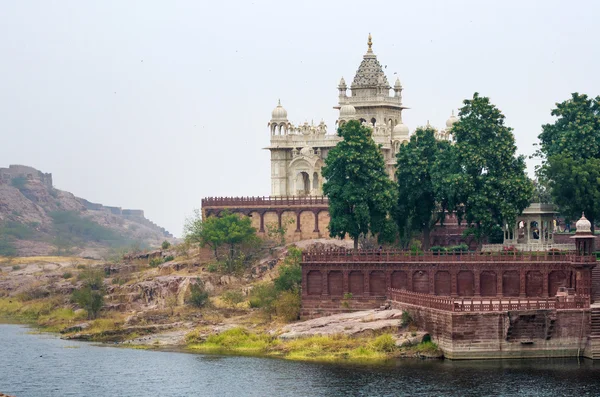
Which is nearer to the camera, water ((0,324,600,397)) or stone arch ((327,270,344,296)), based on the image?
water ((0,324,600,397))

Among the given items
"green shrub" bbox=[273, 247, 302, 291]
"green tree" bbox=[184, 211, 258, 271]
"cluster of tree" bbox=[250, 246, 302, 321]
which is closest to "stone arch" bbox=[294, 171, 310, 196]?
"green tree" bbox=[184, 211, 258, 271]

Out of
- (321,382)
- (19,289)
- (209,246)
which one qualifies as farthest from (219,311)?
(19,289)

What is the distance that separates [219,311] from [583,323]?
1207 inches

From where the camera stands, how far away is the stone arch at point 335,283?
104375mm

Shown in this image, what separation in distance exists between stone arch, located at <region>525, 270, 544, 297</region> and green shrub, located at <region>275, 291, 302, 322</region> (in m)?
15.8

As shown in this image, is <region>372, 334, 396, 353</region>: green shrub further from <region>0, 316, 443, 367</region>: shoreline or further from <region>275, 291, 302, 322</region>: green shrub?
<region>275, 291, 302, 322</region>: green shrub

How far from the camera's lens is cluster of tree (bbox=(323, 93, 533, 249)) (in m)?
110

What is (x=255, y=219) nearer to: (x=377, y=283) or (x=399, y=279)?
(x=377, y=283)

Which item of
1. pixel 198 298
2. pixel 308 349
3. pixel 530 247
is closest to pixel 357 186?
pixel 530 247

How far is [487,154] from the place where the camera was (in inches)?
4368

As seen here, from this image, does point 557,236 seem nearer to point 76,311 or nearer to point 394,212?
point 394,212

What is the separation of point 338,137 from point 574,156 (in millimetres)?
29131

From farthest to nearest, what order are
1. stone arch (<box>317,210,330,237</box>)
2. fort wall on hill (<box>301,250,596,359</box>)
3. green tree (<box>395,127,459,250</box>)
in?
stone arch (<box>317,210,330,237</box>) < green tree (<box>395,127,459,250</box>) < fort wall on hill (<box>301,250,596,359</box>)

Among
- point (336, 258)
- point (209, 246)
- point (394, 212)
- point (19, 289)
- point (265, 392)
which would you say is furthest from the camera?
point (19, 289)
